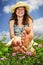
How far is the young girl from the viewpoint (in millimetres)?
3426

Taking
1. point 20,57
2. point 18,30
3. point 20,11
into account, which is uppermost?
point 20,11

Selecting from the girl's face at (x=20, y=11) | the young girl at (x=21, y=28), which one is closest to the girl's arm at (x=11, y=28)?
the young girl at (x=21, y=28)

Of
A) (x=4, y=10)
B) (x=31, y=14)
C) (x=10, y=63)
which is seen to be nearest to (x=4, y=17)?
(x=4, y=10)

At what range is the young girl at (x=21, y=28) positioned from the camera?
343cm

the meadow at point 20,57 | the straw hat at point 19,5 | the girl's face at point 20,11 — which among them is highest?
the straw hat at point 19,5

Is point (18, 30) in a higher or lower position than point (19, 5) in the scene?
lower

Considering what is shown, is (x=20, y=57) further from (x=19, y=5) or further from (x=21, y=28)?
(x=19, y=5)

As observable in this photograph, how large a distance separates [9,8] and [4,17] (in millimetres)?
122

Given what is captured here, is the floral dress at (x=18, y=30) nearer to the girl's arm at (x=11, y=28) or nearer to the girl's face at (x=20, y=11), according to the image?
the girl's arm at (x=11, y=28)

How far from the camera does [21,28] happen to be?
3.43 metres

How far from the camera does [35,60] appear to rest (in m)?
3.18

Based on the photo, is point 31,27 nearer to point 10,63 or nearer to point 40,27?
point 40,27

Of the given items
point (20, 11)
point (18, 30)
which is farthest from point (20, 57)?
point (20, 11)

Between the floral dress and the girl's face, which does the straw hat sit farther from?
the floral dress
